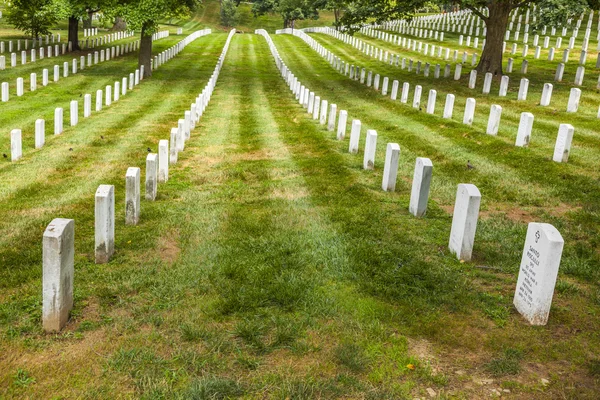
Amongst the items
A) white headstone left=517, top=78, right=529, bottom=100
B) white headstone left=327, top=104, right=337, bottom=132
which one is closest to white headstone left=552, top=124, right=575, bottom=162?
white headstone left=327, top=104, right=337, bottom=132

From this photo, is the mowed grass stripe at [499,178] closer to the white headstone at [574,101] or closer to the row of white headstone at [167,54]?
the white headstone at [574,101]

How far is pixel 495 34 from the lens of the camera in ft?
86.7

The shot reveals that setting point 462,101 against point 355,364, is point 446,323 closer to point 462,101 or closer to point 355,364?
point 355,364

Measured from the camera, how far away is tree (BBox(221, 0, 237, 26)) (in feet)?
316

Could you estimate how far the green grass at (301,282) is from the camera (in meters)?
4.82

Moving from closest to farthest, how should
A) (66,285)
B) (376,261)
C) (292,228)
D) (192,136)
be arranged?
(66,285) → (376,261) → (292,228) → (192,136)

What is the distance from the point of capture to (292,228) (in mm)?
8406

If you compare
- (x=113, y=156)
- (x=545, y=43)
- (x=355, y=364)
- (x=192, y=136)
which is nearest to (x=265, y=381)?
(x=355, y=364)

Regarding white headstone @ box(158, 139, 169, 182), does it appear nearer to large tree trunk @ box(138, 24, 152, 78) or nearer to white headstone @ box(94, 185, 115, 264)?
white headstone @ box(94, 185, 115, 264)

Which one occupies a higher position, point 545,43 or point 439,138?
point 545,43

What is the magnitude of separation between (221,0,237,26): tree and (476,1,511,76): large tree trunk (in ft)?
244

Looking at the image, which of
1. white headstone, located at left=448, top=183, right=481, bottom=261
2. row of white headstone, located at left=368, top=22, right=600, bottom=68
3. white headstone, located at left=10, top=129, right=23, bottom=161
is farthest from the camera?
row of white headstone, located at left=368, top=22, right=600, bottom=68

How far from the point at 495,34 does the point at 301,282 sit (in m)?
23.0

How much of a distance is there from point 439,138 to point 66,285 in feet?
37.5
